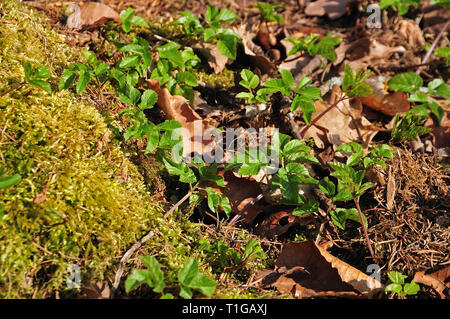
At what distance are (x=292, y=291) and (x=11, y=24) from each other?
264cm

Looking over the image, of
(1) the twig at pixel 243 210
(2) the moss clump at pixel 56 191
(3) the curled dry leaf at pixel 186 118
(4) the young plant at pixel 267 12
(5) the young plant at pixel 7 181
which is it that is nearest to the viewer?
(5) the young plant at pixel 7 181

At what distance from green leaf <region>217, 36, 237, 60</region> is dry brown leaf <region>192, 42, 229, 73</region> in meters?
0.20

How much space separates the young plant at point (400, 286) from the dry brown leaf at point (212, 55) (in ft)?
6.99

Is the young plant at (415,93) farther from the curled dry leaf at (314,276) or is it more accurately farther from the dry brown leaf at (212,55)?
the dry brown leaf at (212,55)

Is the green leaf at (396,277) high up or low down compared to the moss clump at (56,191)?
down

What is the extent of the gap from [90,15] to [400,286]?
312cm

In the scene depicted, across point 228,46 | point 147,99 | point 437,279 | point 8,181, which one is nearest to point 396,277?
point 437,279

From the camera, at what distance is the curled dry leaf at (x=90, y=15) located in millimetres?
3082

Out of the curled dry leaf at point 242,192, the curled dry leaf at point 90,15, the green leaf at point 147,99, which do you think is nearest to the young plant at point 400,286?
the curled dry leaf at point 242,192

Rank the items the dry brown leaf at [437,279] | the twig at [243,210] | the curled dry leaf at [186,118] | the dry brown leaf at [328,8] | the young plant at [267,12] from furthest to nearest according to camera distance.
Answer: the dry brown leaf at [328,8] → the young plant at [267,12] → the curled dry leaf at [186,118] → the twig at [243,210] → the dry brown leaf at [437,279]

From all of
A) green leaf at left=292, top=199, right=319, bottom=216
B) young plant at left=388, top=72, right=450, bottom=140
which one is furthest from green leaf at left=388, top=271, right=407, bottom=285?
young plant at left=388, top=72, right=450, bottom=140

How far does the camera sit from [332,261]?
7.55 feet

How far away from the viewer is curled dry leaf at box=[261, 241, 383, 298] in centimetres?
219

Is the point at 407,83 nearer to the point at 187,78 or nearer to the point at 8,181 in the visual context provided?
the point at 187,78
